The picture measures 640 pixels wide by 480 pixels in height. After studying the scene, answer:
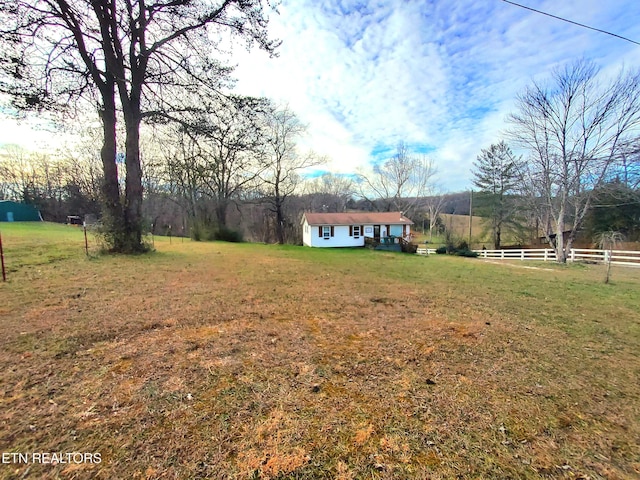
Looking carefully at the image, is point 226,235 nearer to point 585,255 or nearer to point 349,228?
point 349,228

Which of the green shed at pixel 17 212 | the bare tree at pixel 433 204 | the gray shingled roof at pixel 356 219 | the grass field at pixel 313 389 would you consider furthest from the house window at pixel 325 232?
the green shed at pixel 17 212

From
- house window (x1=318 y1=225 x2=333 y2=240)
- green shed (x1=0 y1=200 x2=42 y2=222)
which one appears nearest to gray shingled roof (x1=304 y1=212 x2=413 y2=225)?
house window (x1=318 y1=225 x2=333 y2=240)

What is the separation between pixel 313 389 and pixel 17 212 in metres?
49.2

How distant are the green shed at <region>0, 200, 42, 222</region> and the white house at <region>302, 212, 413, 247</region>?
3529cm

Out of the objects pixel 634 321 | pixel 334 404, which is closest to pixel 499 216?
pixel 634 321

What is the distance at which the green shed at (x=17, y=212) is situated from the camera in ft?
109

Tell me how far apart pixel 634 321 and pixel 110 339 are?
7189 millimetres

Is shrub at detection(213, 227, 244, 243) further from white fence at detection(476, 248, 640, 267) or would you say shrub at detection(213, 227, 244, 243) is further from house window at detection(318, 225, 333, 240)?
white fence at detection(476, 248, 640, 267)

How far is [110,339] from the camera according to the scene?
302 centimetres

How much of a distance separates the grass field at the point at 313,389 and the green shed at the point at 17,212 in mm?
43372

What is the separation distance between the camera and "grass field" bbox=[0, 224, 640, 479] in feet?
5.10

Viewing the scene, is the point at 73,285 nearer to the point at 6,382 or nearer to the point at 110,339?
the point at 110,339

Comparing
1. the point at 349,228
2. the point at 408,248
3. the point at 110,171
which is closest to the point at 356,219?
the point at 349,228

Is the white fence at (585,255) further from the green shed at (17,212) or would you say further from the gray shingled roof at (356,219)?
the green shed at (17,212)
